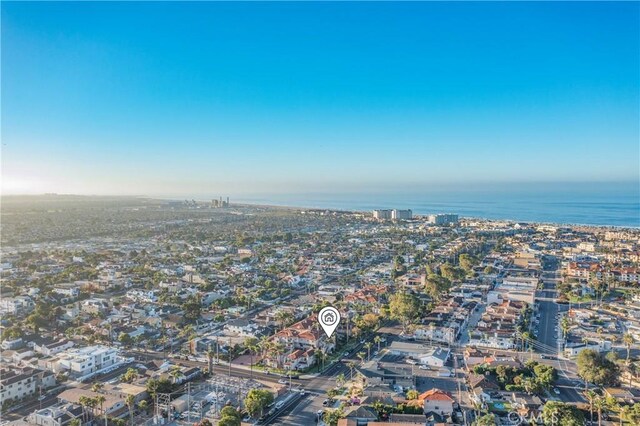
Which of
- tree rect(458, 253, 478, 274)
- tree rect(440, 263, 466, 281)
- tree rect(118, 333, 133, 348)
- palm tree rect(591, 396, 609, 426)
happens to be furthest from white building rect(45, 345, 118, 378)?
tree rect(458, 253, 478, 274)

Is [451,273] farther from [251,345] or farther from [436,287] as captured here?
[251,345]

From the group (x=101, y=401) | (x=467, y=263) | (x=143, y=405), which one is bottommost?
(x=143, y=405)

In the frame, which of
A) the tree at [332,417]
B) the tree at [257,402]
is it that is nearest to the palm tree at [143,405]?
the tree at [257,402]

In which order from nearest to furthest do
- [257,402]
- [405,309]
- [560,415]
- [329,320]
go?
[560,415]
[257,402]
[329,320]
[405,309]

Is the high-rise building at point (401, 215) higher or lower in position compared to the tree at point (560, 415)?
higher

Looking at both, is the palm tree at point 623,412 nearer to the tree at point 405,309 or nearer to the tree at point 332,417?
the tree at point 332,417

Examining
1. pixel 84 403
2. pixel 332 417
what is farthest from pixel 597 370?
pixel 84 403
